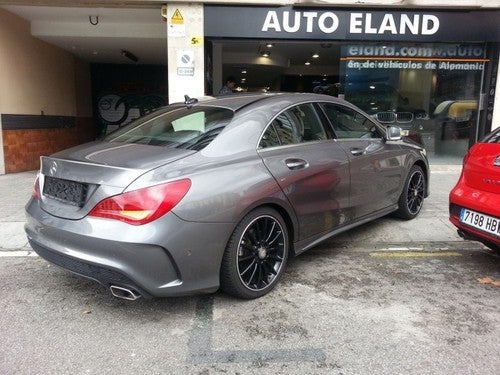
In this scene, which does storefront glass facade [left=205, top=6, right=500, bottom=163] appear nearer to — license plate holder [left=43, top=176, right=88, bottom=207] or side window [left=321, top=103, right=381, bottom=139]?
side window [left=321, top=103, right=381, bottom=139]

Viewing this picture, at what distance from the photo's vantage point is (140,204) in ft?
9.45

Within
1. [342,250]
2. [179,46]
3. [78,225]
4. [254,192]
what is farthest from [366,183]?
[179,46]

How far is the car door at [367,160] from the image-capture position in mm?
4480

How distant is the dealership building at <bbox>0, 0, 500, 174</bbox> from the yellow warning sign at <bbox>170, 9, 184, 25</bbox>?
2 cm

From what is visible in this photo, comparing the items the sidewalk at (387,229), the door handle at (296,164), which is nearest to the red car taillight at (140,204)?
the door handle at (296,164)

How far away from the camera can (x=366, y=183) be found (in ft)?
15.1

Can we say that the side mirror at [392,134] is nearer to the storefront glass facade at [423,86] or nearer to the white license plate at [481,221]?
the white license plate at [481,221]

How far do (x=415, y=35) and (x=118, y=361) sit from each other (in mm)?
8449

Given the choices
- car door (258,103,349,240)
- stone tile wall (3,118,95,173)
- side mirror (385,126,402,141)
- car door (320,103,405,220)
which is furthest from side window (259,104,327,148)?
stone tile wall (3,118,95,173)

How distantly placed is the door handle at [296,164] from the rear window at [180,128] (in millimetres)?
591

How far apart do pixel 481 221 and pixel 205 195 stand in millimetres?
2470

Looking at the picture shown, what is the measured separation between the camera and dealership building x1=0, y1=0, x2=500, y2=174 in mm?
8734

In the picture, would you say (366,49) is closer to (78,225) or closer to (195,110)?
(195,110)

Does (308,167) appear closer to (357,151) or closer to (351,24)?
(357,151)
